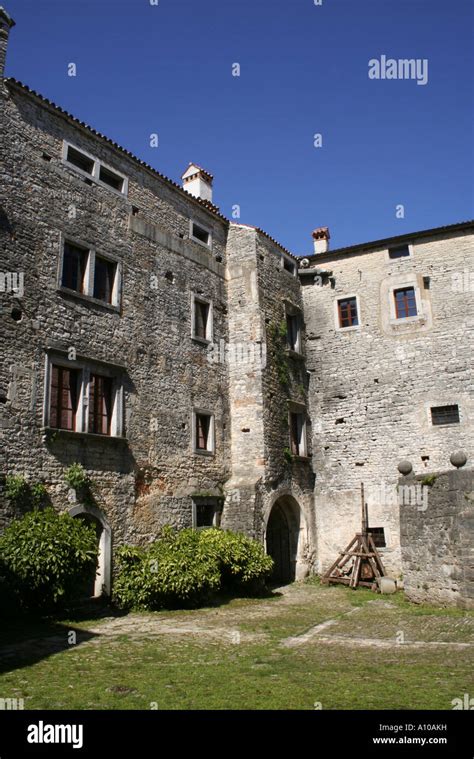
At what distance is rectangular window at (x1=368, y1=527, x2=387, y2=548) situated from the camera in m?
19.7

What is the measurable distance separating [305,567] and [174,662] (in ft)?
40.0

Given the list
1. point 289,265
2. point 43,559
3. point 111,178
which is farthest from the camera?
point 289,265

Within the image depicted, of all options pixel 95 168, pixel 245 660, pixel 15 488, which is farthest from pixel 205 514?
pixel 95 168

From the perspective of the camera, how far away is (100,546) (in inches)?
549

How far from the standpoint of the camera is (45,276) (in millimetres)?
13633

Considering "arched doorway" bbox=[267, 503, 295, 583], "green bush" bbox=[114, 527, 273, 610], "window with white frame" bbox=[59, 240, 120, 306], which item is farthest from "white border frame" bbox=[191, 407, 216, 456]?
"window with white frame" bbox=[59, 240, 120, 306]

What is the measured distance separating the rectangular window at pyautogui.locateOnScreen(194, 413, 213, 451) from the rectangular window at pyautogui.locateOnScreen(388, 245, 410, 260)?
9.33 meters

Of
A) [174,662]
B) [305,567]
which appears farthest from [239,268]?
[174,662]

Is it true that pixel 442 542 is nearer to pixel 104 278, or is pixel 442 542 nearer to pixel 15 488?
pixel 15 488

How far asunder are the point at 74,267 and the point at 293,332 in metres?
9.71

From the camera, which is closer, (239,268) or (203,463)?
(203,463)

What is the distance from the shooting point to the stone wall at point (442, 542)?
42.9ft
